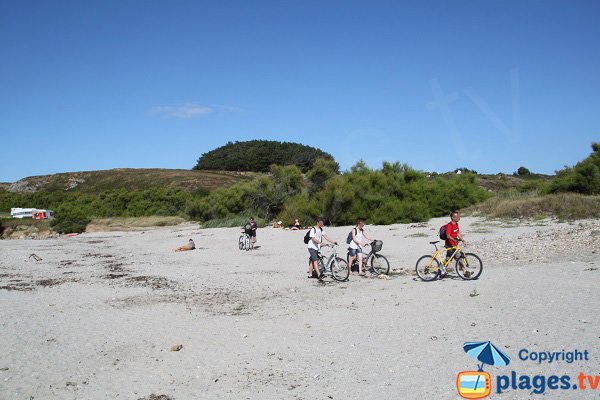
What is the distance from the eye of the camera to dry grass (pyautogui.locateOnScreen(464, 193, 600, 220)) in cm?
2521

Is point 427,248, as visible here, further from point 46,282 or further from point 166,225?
point 166,225

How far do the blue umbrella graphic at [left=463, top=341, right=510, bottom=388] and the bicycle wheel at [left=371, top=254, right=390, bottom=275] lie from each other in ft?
22.4

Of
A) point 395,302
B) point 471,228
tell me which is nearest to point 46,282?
point 395,302

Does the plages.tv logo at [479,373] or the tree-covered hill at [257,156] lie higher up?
the tree-covered hill at [257,156]

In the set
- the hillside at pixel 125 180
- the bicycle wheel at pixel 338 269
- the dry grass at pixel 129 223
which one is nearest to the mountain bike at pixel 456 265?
the bicycle wheel at pixel 338 269

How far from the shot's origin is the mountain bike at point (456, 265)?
12027mm

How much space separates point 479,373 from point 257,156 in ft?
328

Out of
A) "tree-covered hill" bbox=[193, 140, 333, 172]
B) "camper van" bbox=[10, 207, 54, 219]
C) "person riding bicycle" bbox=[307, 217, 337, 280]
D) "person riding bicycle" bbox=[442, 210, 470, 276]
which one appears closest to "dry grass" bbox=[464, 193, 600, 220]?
"person riding bicycle" bbox=[442, 210, 470, 276]

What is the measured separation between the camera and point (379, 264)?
14.2 m

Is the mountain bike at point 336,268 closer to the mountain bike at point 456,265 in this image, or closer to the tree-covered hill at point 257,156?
the mountain bike at point 456,265

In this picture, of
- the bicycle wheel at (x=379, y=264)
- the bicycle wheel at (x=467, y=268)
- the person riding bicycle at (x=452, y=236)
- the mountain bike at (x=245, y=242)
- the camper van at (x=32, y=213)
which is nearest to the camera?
the bicycle wheel at (x=467, y=268)

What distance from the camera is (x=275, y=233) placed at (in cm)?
2870

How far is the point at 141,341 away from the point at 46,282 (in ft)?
27.1

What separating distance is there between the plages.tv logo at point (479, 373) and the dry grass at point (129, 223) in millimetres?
40405
